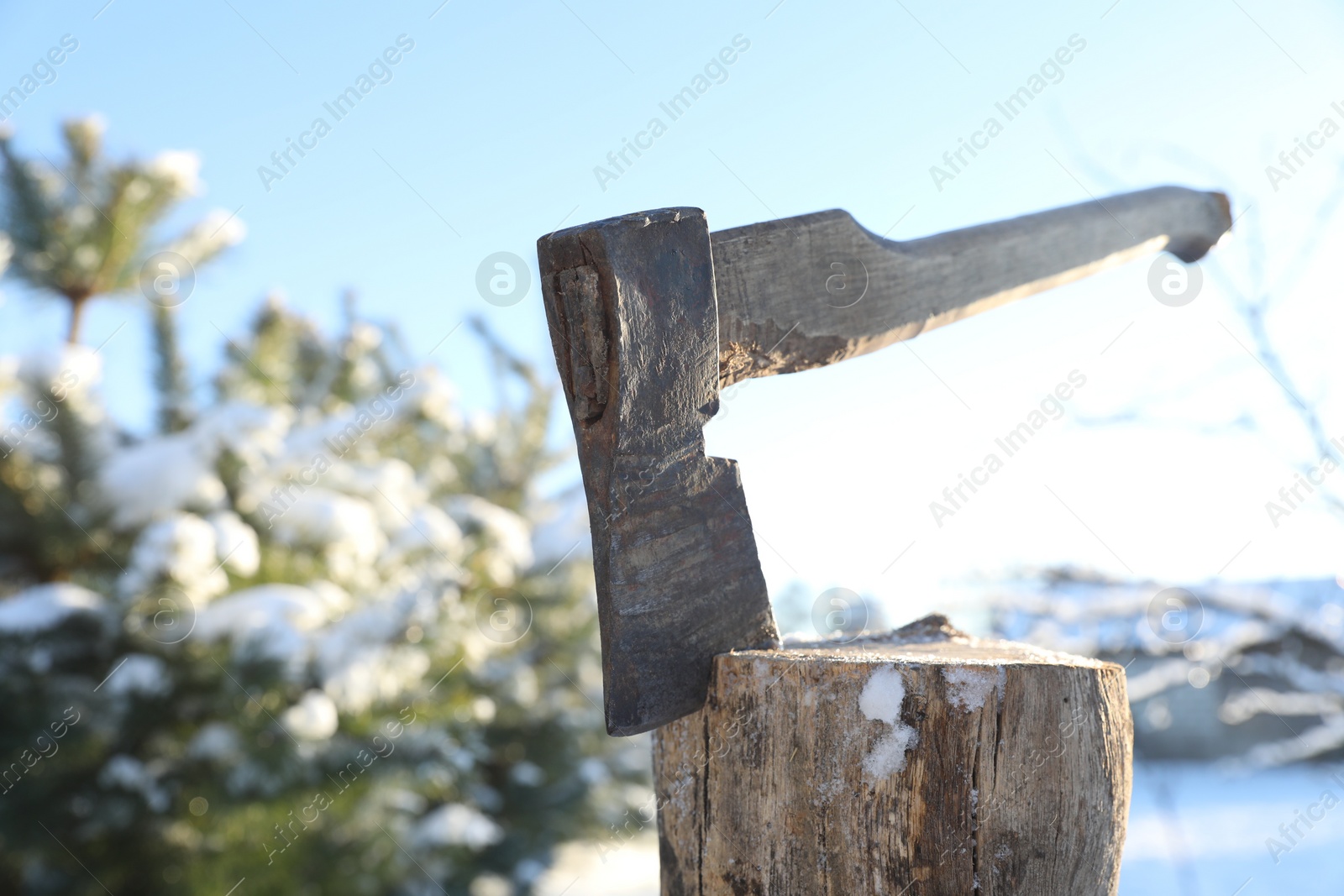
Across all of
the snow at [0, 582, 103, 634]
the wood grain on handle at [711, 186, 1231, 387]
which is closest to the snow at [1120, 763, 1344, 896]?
the wood grain on handle at [711, 186, 1231, 387]

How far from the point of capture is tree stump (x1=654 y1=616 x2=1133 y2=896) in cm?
98

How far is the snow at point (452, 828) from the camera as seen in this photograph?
3492 mm

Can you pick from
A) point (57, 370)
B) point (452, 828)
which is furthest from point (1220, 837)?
point (57, 370)

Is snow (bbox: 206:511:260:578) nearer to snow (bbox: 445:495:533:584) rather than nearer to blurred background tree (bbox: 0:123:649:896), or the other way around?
blurred background tree (bbox: 0:123:649:896)

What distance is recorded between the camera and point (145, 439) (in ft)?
11.9

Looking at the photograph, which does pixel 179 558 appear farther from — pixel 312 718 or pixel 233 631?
pixel 312 718

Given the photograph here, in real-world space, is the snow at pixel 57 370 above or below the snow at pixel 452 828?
above

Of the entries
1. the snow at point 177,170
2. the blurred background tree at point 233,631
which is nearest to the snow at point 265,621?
the blurred background tree at point 233,631

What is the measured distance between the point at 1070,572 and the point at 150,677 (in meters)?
3.32

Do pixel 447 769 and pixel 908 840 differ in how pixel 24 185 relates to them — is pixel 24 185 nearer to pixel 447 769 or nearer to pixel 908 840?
pixel 447 769

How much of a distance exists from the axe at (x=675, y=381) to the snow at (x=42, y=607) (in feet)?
8.99

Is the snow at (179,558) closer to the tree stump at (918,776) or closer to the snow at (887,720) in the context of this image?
the tree stump at (918,776)

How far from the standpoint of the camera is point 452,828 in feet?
11.5

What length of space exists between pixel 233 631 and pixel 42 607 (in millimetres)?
643
